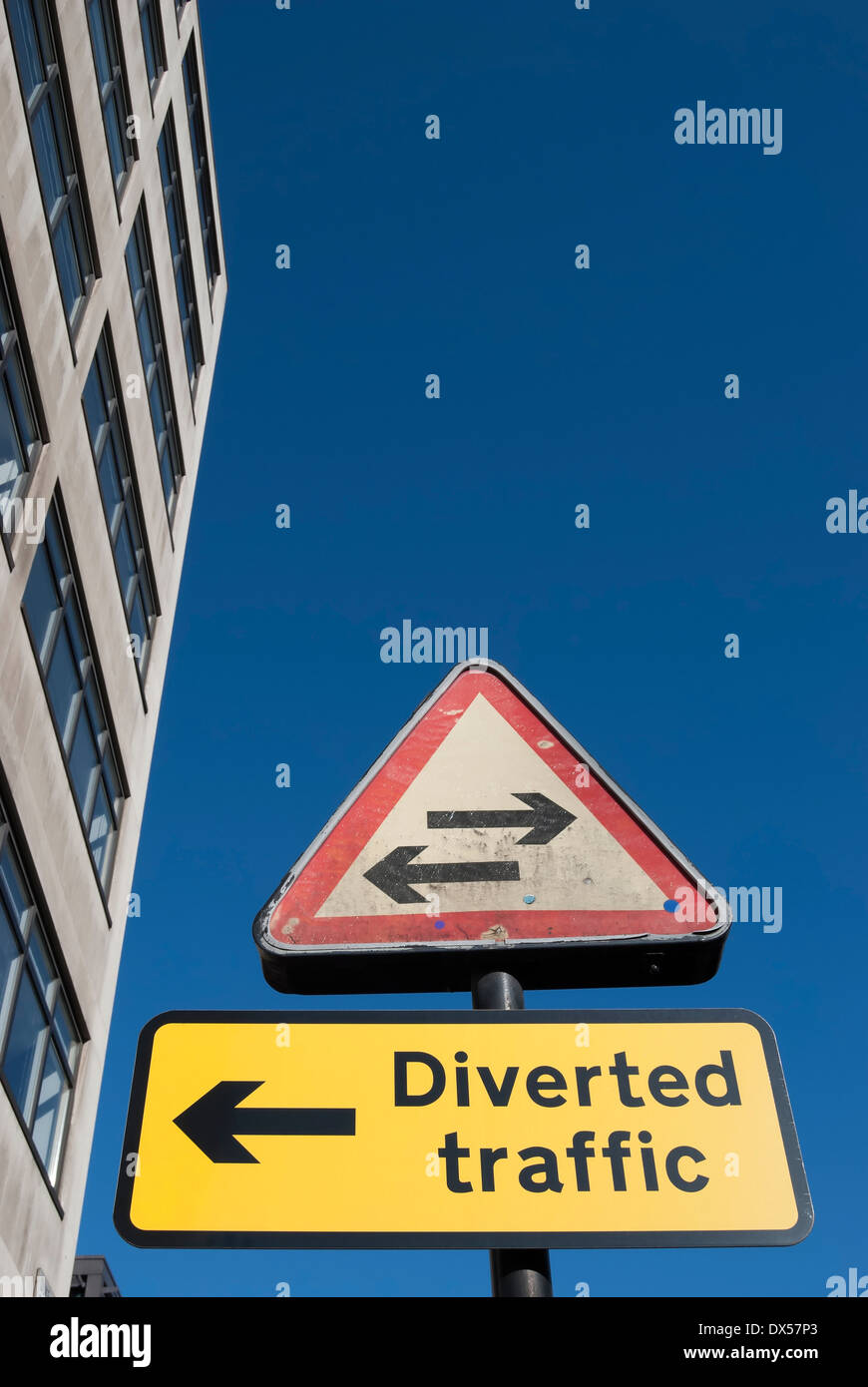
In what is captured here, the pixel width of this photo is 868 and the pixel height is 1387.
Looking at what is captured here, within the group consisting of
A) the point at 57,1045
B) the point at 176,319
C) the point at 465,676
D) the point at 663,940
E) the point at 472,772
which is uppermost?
the point at 176,319

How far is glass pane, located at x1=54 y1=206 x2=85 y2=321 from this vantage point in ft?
41.5

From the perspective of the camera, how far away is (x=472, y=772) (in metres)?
2.47

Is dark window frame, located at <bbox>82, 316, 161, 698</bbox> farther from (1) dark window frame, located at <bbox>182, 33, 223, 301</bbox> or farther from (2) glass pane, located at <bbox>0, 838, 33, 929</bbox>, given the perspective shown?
(1) dark window frame, located at <bbox>182, 33, 223, 301</bbox>

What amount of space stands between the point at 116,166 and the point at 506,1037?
1666cm

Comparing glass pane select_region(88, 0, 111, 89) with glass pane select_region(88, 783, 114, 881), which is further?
glass pane select_region(88, 783, 114, 881)

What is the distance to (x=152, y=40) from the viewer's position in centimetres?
1742

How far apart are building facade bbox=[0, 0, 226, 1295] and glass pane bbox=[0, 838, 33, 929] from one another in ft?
0.12

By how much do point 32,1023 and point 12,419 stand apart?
6.80m

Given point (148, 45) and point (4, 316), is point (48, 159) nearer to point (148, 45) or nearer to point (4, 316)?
point (4, 316)

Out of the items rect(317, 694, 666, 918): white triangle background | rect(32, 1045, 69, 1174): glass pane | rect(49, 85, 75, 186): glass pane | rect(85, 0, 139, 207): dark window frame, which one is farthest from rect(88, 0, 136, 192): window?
rect(317, 694, 666, 918): white triangle background

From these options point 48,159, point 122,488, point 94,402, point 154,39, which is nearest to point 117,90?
point 154,39
